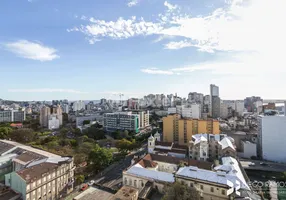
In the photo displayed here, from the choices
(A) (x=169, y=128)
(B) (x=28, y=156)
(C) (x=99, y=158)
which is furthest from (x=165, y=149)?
(B) (x=28, y=156)

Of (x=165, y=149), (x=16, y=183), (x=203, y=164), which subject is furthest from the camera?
(x=165, y=149)

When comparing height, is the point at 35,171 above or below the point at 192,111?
below

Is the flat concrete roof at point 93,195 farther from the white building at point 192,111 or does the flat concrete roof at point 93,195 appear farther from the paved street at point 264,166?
the white building at point 192,111

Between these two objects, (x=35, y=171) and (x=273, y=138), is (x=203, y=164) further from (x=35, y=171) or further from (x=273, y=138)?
(x=273, y=138)

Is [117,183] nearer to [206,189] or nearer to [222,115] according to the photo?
[206,189]

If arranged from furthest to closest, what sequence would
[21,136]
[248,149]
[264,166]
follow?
[21,136], [248,149], [264,166]

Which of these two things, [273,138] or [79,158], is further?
[273,138]

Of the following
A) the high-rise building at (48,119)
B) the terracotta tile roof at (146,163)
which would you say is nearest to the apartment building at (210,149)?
the terracotta tile roof at (146,163)

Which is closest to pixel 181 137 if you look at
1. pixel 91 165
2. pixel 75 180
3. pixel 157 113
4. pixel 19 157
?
pixel 91 165
